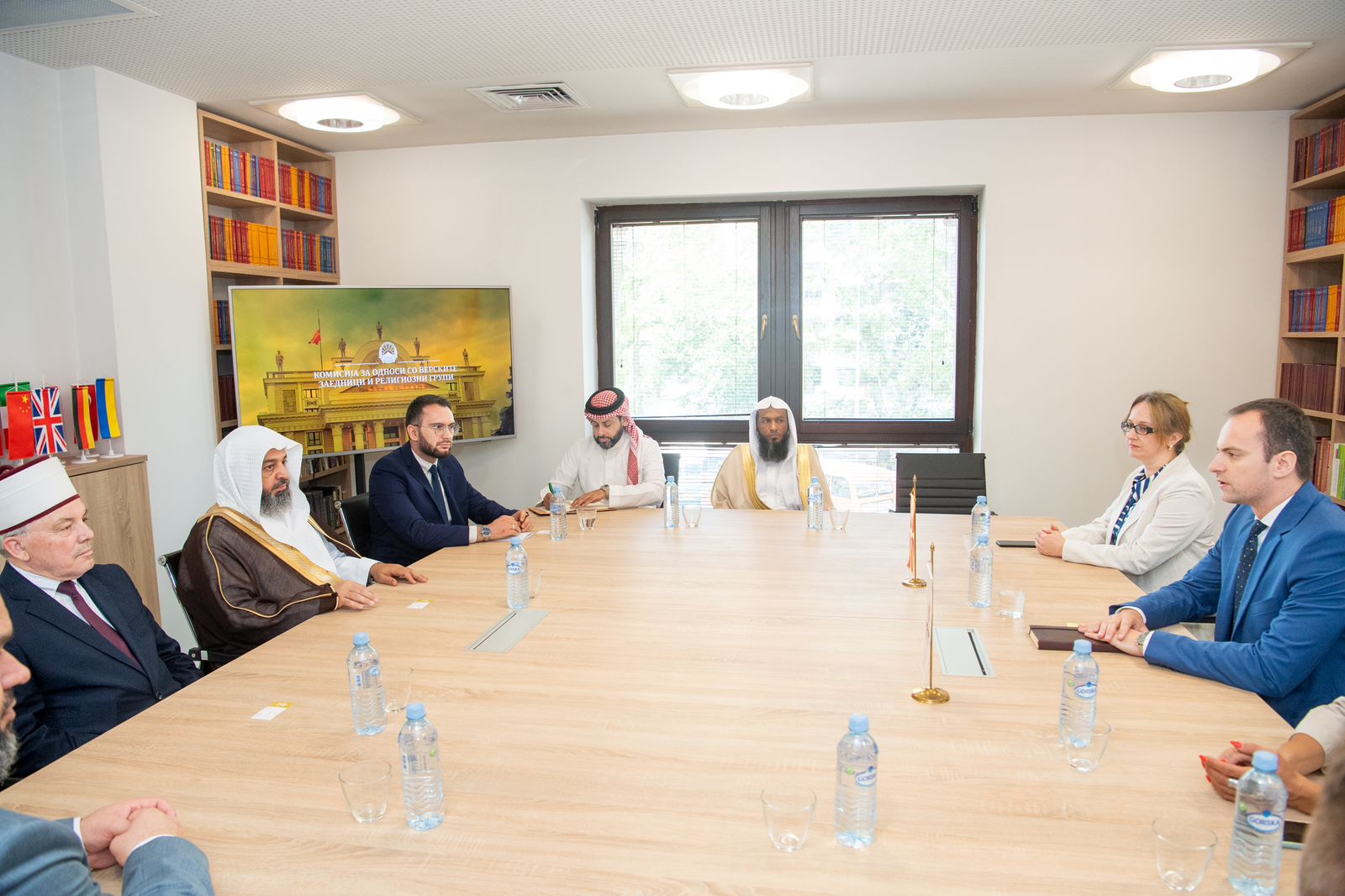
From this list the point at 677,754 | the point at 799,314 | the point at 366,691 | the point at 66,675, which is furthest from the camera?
the point at 799,314

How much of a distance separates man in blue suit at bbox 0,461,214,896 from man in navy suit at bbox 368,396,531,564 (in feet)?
7.06

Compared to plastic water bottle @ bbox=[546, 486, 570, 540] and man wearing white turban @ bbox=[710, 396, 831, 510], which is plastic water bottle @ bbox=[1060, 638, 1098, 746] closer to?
plastic water bottle @ bbox=[546, 486, 570, 540]

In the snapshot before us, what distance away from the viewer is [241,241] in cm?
521

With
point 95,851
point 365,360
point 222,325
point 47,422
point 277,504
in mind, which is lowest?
point 95,851

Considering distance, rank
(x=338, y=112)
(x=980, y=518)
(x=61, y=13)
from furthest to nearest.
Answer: (x=338, y=112), (x=980, y=518), (x=61, y=13)

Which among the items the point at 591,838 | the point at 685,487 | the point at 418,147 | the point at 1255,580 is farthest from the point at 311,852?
the point at 418,147

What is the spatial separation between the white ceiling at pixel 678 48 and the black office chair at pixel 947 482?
2005 millimetres

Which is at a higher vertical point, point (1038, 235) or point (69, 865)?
point (1038, 235)

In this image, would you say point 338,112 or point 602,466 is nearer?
point 338,112

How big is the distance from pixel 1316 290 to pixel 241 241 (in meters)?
6.19

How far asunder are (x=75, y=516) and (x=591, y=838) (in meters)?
1.74

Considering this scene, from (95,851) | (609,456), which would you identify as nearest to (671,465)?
(609,456)

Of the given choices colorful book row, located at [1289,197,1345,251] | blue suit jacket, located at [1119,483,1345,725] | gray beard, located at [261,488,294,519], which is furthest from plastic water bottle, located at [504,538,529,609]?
colorful book row, located at [1289,197,1345,251]

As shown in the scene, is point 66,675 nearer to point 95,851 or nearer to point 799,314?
point 95,851
